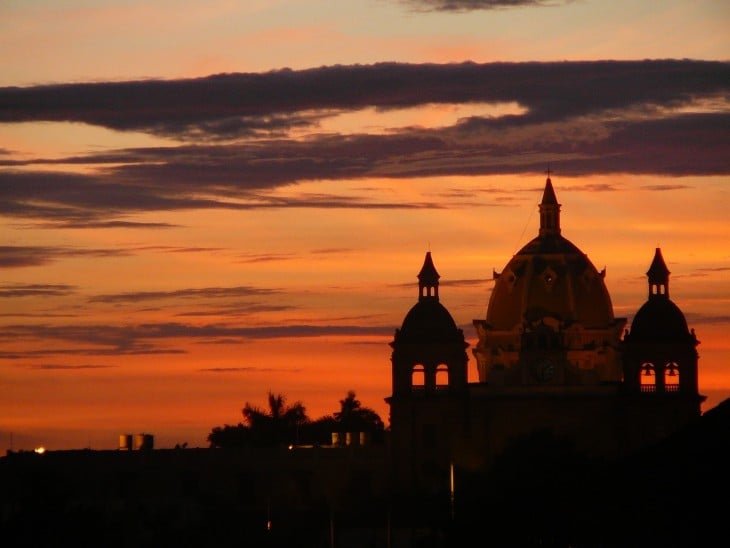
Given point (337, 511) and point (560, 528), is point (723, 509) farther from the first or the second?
point (337, 511)

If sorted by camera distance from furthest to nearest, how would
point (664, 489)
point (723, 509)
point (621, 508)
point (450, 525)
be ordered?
point (450, 525)
point (621, 508)
point (664, 489)
point (723, 509)

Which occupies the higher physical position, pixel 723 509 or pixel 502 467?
pixel 502 467

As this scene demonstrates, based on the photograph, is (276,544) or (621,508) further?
(276,544)

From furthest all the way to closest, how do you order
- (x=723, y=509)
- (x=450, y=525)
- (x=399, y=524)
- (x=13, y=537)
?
(x=399, y=524)
(x=450, y=525)
(x=13, y=537)
(x=723, y=509)

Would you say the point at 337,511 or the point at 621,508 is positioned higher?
the point at 337,511

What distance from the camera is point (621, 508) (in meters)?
106

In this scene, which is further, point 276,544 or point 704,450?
point 276,544

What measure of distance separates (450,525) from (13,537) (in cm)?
2364

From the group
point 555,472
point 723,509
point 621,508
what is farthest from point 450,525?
point 723,509

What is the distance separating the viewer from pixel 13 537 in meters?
123

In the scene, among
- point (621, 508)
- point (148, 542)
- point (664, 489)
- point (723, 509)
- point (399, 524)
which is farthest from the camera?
point (399, 524)

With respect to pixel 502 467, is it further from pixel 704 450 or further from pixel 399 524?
pixel 704 450

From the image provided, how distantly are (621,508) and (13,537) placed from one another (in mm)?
25627

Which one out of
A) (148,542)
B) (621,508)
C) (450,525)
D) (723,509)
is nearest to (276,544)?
(148,542)
